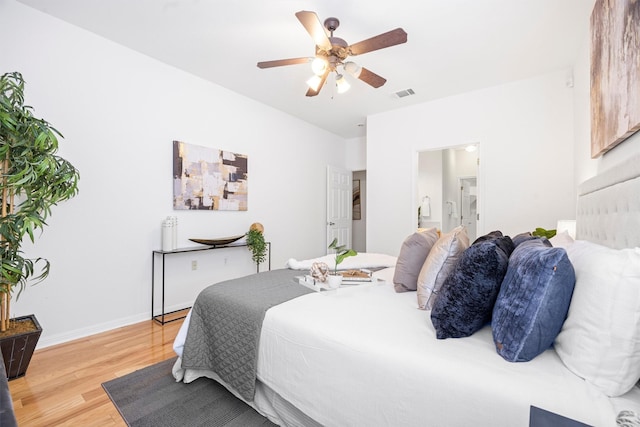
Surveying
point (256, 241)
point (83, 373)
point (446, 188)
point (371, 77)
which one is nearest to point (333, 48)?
point (371, 77)

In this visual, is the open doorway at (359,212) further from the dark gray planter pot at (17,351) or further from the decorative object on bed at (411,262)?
the dark gray planter pot at (17,351)

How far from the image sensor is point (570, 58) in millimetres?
3115

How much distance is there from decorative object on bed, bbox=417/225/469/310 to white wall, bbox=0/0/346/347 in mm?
2794

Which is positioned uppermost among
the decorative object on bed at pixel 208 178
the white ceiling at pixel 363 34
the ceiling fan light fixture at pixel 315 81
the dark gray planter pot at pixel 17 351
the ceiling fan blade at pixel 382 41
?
the white ceiling at pixel 363 34

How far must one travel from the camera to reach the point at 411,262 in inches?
76.0

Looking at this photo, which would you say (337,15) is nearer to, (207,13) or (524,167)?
(207,13)

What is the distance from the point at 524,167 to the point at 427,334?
10.7ft

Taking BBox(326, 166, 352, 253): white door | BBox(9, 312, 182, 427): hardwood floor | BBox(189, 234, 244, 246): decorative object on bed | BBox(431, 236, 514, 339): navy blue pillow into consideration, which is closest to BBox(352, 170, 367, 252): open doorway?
BBox(326, 166, 352, 253): white door

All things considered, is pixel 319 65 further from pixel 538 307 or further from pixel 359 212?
pixel 359 212

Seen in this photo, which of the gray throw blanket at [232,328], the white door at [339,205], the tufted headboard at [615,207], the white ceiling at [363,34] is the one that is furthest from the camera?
the white door at [339,205]

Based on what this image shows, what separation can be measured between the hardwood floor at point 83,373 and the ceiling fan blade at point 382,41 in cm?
277

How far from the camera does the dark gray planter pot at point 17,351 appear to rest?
194cm

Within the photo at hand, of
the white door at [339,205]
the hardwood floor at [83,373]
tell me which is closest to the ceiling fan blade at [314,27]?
the hardwood floor at [83,373]

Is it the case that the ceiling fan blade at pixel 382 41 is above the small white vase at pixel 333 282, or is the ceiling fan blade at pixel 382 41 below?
above
